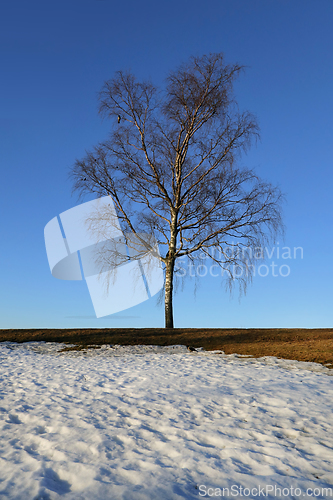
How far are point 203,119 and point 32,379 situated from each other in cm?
1411

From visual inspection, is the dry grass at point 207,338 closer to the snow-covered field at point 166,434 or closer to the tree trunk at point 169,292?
the tree trunk at point 169,292

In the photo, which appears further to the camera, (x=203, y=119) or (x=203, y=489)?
(x=203, y=119)

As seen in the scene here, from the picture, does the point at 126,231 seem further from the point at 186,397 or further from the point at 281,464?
the point at 281,464

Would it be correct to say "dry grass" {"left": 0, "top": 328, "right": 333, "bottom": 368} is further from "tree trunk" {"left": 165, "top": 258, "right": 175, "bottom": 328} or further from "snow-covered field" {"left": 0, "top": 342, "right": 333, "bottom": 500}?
"snow-covered field" {"left": 0, "top": 342, "right": 333, "bottom": 500}

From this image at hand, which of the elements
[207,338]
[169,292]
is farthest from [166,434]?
[169,292]

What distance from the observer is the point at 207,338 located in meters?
13.4

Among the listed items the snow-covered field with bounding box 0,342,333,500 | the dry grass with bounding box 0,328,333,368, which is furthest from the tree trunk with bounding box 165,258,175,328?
the snow-covered field with bounding box 0,342,333,500

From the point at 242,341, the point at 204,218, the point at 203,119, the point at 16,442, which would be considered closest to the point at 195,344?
the point at 242,341

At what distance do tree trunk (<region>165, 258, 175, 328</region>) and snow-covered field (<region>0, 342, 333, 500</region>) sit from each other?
8076 mm

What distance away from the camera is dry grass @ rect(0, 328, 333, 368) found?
1114 centimetres

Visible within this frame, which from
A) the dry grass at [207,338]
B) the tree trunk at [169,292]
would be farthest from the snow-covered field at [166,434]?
the tree trunk at [169,292]

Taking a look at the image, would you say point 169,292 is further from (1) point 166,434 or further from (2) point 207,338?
(1) point 166,434

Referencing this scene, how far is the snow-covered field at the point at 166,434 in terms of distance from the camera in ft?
10.2

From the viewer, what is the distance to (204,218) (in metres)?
17.0
